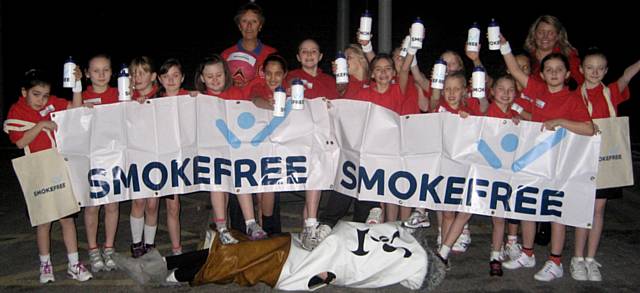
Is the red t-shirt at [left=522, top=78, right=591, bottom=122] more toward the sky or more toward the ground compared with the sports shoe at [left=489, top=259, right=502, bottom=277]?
more toward the sky

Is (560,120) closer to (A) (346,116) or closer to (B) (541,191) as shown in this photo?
(B) (541,191)

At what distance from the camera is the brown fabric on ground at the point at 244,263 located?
4.75 metres

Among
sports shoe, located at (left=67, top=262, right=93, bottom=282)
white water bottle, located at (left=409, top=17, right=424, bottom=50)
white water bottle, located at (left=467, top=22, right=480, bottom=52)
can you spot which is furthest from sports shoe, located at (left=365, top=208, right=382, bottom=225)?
sports shoe, located at (left=67, top=262, right=93, bottom=282)

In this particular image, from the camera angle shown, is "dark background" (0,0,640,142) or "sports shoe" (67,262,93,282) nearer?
"sports shoe" (67,262,93,282)

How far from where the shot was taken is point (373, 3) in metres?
13.9

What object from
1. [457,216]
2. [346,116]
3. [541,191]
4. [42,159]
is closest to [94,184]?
[42,159]

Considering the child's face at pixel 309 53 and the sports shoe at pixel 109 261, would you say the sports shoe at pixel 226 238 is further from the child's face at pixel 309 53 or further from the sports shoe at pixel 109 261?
the child's face at pixel 309 53

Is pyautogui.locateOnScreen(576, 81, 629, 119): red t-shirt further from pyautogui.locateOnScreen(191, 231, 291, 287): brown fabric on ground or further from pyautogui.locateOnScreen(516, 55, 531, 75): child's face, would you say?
pyautogui.locateOnScreen(191, 231, 291, 287): brown fabric on ground

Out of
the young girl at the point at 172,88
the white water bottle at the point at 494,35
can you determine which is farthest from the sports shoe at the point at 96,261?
the white water bottle at the point at 494,35

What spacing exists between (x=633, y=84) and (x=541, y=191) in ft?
33.2

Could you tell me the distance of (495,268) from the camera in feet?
16.8

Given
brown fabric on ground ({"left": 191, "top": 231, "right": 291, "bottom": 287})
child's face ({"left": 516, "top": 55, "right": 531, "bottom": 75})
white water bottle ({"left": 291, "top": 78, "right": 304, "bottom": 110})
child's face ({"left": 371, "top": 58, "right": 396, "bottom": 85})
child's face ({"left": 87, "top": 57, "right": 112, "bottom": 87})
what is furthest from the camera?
child's face ({"left": 516, "top": 55, "right": 531, "bottom": 75})

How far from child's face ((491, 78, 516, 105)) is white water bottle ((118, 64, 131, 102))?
9.59ft

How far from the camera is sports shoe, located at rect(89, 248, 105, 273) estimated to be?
17.1 feet
